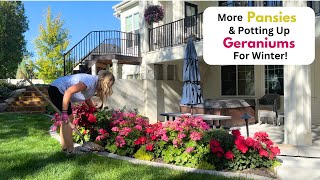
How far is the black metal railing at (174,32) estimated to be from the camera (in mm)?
11797

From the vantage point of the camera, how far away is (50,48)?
83.8ft

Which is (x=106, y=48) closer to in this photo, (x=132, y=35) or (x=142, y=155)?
(x=132, y=35)

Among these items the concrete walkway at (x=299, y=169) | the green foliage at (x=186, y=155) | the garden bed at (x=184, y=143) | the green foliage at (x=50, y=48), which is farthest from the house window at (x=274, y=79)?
the green foliage at (x=50, y=48)

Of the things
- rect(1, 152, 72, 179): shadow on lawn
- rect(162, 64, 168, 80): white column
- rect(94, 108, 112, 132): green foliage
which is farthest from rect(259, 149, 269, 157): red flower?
rect(162, 64, 168, 80): white column

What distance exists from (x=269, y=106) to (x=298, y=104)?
401 centimetres

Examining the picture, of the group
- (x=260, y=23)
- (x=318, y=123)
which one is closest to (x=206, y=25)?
(x=260, y=23)

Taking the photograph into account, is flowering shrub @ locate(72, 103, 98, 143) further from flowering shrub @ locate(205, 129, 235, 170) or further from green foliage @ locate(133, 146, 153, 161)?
flowering shrub @ locate(205, 129, 235, 170)

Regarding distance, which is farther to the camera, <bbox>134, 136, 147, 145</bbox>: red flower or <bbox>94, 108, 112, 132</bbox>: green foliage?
<bbox>94, 108, 112, 132</bbox>: green foliage

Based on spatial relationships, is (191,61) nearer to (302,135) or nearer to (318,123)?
(302,135)

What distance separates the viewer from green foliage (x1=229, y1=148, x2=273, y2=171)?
4.14m

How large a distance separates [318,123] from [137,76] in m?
8.37

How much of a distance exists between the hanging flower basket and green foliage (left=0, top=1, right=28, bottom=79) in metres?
19.6

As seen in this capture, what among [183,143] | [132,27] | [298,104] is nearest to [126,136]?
[183,143]

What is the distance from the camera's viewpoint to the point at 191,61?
9.02 meters
